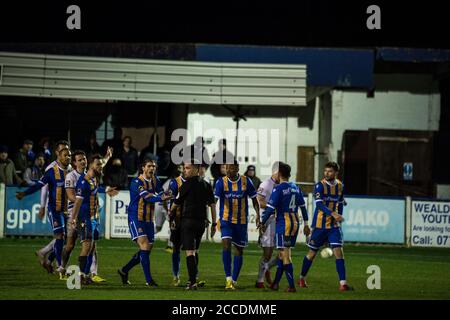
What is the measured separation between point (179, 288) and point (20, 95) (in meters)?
15.5

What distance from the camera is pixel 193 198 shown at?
54.5ft

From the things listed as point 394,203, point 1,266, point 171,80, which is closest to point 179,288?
point 1,266

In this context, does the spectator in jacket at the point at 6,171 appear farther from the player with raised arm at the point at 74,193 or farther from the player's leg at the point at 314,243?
the player's leg at the point at 314,243

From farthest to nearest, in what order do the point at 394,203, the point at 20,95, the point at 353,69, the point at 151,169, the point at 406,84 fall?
the point at 406,84
the point at 353,69
the point at 20,95
the point at 394,203
the point at 151,169

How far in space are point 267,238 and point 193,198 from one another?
200 cm

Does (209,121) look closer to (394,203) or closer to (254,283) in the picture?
(394,203)

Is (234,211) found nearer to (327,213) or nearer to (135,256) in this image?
(327,213)

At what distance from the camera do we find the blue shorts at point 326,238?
17109 millimetres

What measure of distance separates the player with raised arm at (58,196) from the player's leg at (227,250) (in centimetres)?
315

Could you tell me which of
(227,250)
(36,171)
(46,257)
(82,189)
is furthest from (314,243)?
(36,171)

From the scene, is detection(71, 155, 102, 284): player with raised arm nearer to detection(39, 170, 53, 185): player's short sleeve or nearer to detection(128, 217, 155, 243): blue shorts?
detection(128, 217, 155, 243): blue shorts

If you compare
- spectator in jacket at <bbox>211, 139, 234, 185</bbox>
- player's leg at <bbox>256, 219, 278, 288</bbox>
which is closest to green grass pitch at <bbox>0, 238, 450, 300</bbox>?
player's leg at <bbox>256, 219, 278, 288</bbox>

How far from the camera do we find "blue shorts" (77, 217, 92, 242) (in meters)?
17.1

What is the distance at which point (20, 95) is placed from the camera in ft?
101
